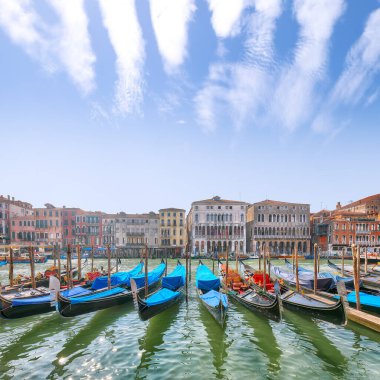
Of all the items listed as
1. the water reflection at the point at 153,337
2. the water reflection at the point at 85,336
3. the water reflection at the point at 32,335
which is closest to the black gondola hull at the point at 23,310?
the water reflection at the point at 32,335

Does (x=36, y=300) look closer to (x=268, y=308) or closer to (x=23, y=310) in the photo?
(x=23, y=310)

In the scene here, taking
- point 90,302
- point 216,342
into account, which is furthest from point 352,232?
point 90,302

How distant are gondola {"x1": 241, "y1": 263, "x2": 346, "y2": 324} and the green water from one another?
46 cm

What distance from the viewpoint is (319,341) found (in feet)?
29.0

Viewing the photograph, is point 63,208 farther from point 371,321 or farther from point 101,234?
point 371,321

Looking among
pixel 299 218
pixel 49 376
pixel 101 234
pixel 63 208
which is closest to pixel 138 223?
pixel 101 234

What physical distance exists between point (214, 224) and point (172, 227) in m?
7.48

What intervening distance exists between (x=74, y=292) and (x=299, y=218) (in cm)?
3945

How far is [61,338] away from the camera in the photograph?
9180 mm

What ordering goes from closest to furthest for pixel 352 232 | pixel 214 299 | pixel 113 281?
1. pixel 214 299
2. pixel 113 281
3. pixel 352 232

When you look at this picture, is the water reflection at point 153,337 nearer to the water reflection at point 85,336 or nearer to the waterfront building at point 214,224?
the water reflection at point 85,336

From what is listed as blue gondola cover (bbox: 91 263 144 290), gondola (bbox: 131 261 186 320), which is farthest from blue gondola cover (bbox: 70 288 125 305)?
blue gondola cover (bbox: 91 263 144 290)

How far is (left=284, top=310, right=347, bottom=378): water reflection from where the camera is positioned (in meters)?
7.21

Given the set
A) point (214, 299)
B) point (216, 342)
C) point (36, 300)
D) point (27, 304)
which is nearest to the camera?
point (216, 342)
